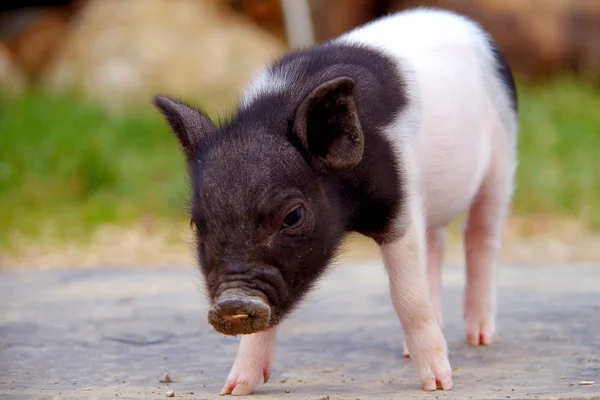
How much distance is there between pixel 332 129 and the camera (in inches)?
130

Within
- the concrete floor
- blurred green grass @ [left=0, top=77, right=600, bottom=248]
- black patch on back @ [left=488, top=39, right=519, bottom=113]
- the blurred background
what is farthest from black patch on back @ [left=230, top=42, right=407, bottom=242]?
blurred green grass @ [left=0, top=77, right=600, bottom=248]

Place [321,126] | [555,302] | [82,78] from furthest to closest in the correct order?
[82,78], [555,302], [321,126]

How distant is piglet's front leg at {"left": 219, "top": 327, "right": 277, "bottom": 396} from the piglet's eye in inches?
19.2

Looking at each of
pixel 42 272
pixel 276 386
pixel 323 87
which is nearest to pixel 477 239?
pixel 276 386

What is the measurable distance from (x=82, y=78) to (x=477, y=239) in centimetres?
830

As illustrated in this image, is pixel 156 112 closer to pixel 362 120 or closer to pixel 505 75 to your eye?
pixel 505 75

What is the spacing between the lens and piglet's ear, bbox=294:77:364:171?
3215 mm

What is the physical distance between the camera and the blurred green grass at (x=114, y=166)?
8539 mm

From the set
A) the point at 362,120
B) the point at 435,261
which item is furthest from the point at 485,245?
the point at 362,120

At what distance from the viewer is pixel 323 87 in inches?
125

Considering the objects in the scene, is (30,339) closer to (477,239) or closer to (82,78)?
(477,239)

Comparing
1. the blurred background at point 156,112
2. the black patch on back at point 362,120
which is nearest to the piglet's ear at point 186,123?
the black patch on back at point 362,120

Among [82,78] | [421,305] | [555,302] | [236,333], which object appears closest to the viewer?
[236,333]

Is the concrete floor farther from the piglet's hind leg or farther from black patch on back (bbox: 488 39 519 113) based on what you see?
black patch on back (bbox: 488 39 519 113)
